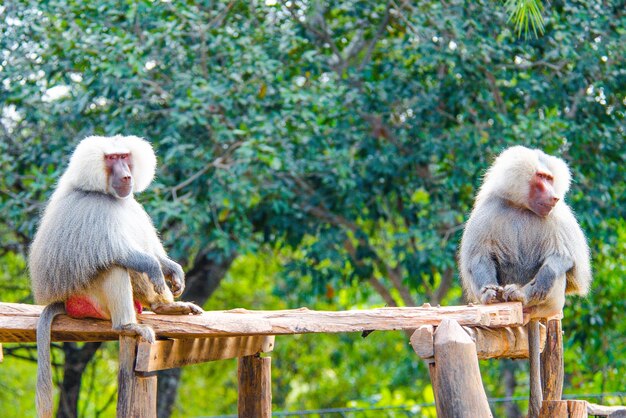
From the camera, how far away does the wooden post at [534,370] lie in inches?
189

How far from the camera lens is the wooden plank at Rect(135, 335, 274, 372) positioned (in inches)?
154

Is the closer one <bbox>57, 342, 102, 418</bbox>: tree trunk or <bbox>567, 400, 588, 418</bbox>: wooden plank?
<bbox>567, 400, 588, 418</bbox>: wooden plank

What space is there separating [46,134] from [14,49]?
761 mm

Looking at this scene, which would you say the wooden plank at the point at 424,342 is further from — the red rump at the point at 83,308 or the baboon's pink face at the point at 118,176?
the baboon's pink face at the point at 118,176

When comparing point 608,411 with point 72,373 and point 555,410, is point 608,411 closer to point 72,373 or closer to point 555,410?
point 555,410

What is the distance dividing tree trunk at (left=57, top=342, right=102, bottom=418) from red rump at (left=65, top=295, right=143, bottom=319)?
477cm

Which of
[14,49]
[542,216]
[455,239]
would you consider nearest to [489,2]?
[455,239]

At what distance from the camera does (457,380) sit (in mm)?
3561

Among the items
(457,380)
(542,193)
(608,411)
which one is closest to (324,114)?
(542,193)

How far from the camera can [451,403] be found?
3535 mm

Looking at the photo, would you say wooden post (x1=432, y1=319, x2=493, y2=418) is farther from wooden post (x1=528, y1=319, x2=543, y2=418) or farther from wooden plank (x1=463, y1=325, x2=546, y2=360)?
wooden post (x1=528, y1=319, x2=543, y2=418)

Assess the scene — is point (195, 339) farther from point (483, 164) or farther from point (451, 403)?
point (483, 164)

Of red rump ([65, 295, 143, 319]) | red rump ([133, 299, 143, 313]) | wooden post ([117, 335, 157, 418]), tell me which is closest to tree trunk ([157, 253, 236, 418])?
red rump ([133, 299, 143, 313])

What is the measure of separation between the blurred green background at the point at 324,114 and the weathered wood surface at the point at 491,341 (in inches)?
86.0
